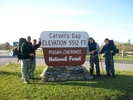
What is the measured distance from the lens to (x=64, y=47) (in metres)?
7.96

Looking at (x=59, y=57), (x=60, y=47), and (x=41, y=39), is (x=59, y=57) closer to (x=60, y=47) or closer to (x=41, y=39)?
(x=60, y=47)

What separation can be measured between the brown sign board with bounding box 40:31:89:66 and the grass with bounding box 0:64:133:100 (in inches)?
38.9

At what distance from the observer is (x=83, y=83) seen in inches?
289

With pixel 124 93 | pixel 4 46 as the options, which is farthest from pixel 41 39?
pixel 4 46

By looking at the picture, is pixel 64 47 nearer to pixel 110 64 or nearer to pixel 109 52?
pixel 109 52

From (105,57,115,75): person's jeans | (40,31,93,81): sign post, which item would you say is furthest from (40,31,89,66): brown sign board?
(105,57,115,75): person's jeans

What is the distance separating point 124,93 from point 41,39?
375 cm

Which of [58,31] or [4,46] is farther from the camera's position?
[4,46]

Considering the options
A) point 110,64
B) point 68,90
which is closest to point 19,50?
point 68,90

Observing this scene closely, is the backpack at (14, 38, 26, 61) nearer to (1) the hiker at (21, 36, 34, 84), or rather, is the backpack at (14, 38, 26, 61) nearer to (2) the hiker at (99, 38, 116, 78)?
(1) the hiker at (21, 36, 34, 84)

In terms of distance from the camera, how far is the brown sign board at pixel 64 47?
25.8 feet

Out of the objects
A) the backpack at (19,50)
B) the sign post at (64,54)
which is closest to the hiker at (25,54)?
the backpack at (19,50)

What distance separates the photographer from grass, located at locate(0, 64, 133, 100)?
19.9 feet

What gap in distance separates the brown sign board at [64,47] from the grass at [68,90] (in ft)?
3.24
